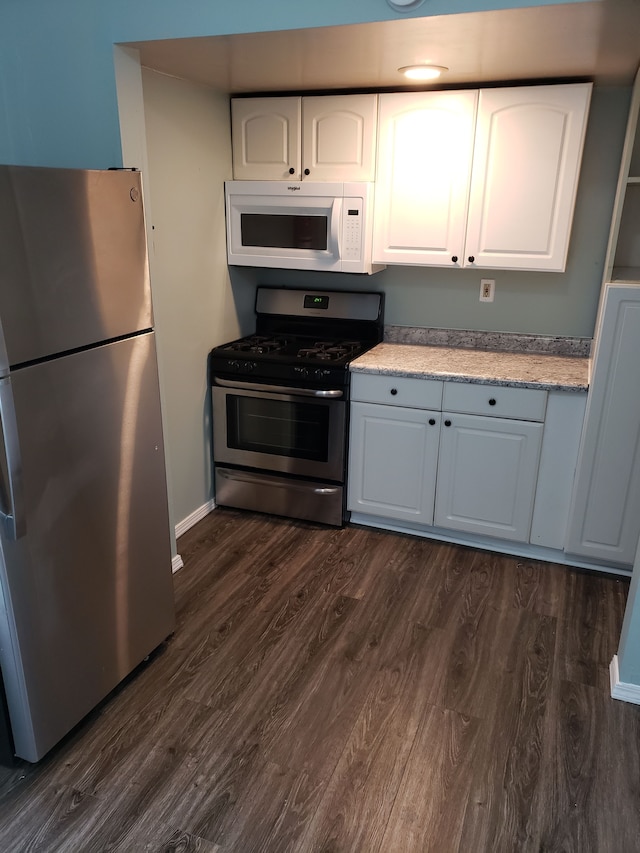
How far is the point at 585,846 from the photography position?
1.63 m

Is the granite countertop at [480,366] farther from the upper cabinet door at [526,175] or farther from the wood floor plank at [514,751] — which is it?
the wood floor plank at [514,751]

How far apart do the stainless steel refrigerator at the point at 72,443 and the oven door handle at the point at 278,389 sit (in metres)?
1.10

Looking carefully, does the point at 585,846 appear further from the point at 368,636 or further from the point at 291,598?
the point at 291,598

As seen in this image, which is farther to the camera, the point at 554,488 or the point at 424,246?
the point at 424,246

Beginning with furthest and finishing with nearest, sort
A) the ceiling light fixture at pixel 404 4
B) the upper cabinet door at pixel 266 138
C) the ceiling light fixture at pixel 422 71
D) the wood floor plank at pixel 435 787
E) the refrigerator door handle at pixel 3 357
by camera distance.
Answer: the upper cabinet door at pixel 266 138, the ceiling light fixture at pixel 422 71, the ceiling light fixture at pixel 404 4, the wood floor plank at pixel 435 787, the refrigerator door handle at pixel 3 357

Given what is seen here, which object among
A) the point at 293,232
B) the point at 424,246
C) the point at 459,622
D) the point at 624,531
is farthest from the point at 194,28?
the point at 624,531

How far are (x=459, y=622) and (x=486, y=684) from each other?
1.17ft

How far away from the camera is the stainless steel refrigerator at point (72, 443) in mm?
1562

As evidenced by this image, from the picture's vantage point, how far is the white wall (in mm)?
2680

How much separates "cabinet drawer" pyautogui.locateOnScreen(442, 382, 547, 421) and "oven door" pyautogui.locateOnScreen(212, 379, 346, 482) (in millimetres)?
543

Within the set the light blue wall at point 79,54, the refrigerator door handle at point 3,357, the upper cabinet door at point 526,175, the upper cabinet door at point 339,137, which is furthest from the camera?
the upper cabinet door at point 339,137

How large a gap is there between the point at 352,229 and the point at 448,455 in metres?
1.20

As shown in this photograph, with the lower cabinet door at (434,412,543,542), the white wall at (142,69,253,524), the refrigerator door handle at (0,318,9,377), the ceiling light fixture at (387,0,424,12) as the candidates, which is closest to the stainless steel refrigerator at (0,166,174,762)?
the refrigerator door handle at (0,318,9,377)

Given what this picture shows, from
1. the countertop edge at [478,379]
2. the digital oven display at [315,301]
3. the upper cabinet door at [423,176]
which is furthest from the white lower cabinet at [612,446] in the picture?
the digital oven display at [315,301]
